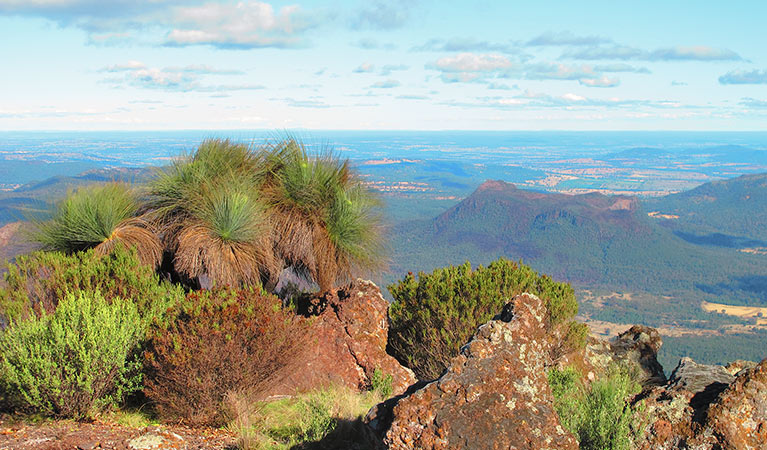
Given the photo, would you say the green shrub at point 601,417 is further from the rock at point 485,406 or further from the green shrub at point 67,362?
the green shrub at point 67,362

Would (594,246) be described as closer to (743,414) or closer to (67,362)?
(743,414)

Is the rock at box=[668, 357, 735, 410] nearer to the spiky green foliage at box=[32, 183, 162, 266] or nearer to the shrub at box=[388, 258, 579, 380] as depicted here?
the shrub at box=[388, 258, 579, 380]

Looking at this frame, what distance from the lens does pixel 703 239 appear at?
176750 mm

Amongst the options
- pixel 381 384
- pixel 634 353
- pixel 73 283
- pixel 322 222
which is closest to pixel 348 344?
pixel 381 384

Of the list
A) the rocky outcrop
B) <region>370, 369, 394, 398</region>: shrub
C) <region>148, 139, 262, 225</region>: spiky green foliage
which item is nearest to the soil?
<region>370, 369, 394, 398</region>: shrub

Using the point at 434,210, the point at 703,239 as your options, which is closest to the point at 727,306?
the point at 703,239

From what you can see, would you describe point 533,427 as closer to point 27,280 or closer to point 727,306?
point 27,280

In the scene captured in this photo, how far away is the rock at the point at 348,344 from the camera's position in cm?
805

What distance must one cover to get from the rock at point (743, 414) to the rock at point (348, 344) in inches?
158

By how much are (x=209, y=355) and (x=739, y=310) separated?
13706 centimetres

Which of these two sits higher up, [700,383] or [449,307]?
[700,383]

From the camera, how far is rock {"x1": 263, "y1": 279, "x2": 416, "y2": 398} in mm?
8055

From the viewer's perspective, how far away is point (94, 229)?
30.9 feet

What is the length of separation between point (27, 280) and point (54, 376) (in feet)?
8.46
